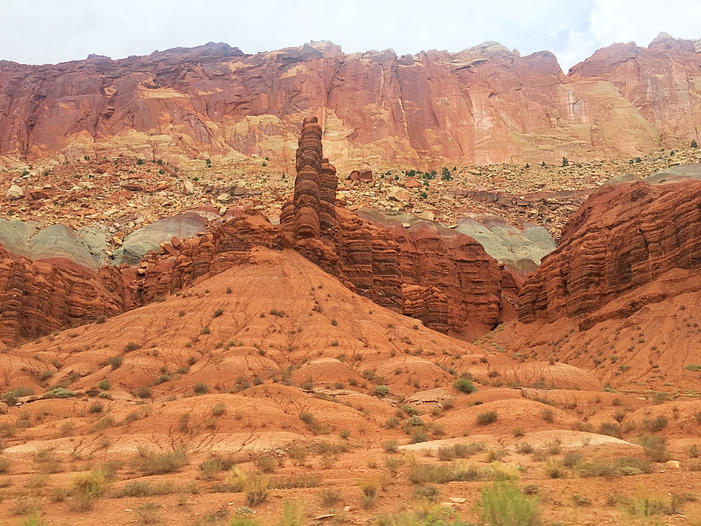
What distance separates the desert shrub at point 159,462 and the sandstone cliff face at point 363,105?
101m

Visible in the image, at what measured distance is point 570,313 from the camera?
50.7 meters

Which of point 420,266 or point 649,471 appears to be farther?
point 420,266

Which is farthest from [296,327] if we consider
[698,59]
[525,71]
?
[698,59]

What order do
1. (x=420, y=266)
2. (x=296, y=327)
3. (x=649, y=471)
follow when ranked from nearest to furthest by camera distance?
(x=649, y=471)
(x=296, y=327)
(x=420, y=266)

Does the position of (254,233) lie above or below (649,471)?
above

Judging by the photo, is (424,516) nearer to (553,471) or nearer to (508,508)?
(508,508)

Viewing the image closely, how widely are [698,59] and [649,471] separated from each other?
477 ft

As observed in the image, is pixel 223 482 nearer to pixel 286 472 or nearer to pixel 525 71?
pixel 286 472

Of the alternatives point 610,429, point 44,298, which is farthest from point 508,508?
point 44,298

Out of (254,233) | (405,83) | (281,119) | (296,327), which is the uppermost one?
(405,83)

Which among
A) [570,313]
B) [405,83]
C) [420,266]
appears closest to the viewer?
[570,313]

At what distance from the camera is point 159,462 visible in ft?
46.9

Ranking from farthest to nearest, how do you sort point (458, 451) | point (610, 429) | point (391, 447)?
1. point (610, 429)
2. point (391, 447)
3. point (458, 451)

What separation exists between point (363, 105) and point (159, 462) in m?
121
